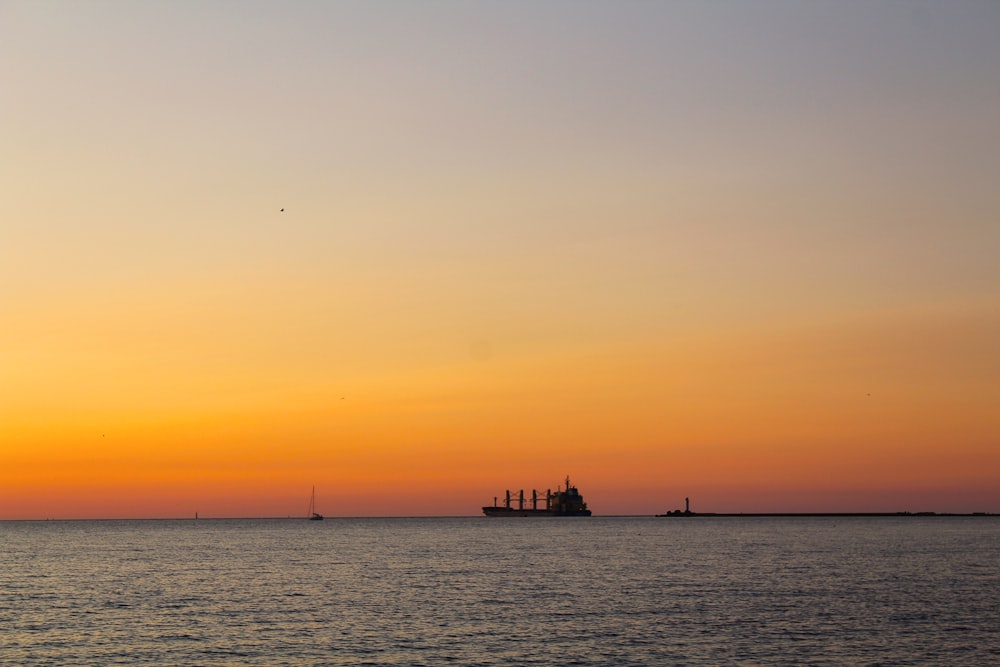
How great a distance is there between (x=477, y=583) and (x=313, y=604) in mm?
22672

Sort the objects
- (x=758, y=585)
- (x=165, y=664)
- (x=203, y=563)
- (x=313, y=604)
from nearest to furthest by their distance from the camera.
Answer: (x=165, y=664), (x=313, y=604), (x=758, y=585), (x=203, y=563)

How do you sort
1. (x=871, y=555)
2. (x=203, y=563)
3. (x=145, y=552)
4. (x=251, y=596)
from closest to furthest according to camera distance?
(x=251, y=596), (x=203, y=563), (x=871, y=555), (x=145, y=552)

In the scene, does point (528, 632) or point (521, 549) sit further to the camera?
point (521, 549)

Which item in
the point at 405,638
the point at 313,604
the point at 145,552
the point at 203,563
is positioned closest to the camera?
the point at 405,638

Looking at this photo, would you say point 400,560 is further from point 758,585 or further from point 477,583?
point 758,585

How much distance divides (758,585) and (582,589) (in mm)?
18283

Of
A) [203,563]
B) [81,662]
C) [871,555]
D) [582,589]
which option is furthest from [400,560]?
[81,662]

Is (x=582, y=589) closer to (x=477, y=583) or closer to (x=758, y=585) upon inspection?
(x=477, y=583)

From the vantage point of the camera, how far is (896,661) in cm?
5381

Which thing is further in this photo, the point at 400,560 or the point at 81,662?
the point at 400,560

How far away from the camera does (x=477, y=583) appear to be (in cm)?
9800

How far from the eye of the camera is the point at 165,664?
52.7 meters

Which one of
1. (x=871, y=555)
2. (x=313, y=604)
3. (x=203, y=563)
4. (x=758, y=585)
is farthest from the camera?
(x=871, y=555)

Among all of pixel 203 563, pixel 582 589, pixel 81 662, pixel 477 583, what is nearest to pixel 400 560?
pixel 203 563
